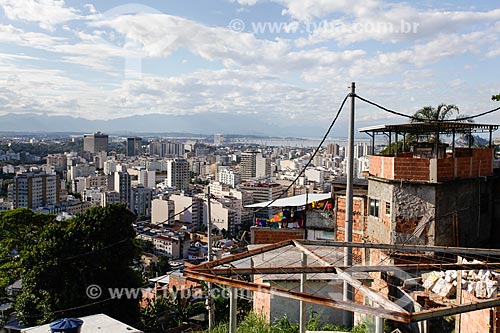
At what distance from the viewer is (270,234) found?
10367mm

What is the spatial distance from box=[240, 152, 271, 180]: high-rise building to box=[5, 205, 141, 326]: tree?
93.2 m

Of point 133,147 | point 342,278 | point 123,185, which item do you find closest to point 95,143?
point 133,147

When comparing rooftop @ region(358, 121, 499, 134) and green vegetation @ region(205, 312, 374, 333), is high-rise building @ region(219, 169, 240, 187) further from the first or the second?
green vegetation @ region(205, 312, 374, 333)

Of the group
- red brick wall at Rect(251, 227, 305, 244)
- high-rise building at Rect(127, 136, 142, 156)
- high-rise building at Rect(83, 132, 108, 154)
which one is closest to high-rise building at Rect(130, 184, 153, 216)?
red brick wall at Rect(251, 227, 305, 244)

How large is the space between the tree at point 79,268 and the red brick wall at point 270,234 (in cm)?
323

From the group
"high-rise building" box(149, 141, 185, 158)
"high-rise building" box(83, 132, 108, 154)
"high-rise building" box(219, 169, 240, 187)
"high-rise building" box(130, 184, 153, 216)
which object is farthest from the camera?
"high-rise building" box(149, 141, 185, 158)

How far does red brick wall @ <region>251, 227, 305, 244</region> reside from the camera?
10.4 m

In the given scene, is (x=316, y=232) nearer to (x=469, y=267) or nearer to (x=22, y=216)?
(x=469, y=267)

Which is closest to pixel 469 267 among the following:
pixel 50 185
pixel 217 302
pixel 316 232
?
pixel 217 302

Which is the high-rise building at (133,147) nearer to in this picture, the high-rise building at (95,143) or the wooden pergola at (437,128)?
the high-rise building at (95,143)

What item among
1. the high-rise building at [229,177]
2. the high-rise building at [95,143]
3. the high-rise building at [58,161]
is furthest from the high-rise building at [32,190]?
the high-rise building at [95,143]

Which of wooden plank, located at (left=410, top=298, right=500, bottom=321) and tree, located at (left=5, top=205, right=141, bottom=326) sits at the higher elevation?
wooden plank, located at (left=410, top=298, right=500, bottom=321)

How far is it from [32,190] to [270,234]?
59.8 m

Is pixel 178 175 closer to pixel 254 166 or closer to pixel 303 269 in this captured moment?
pixel 254 166
